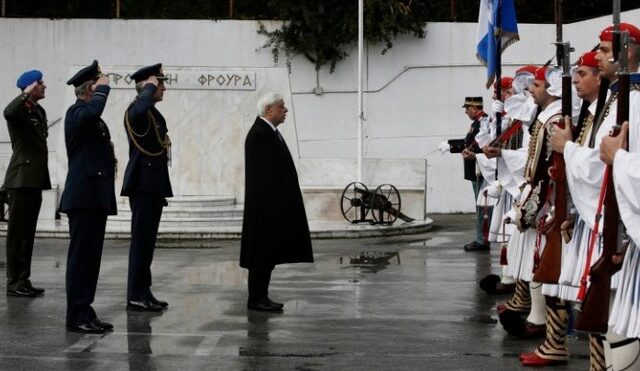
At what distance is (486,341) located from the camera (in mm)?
9305

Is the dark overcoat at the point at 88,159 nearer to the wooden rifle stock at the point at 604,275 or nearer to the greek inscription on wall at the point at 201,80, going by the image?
the wooden rifle stock at the point at 604,275

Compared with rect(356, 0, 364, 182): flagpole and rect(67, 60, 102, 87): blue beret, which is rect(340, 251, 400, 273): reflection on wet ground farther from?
rect(67, 60, 102, 87): blue beret

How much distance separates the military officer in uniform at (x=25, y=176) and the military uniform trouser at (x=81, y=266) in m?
2.21

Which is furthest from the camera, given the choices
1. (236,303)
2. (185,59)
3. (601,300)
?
(185,59)

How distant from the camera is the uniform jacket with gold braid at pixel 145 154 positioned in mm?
10766

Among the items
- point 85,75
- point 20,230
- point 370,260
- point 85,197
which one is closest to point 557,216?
point 85,197

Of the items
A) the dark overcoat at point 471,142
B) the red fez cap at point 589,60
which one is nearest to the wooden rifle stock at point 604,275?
the red fez cap at point 589,60

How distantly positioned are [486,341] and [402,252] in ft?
22.1

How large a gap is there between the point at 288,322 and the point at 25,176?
10.5 feet

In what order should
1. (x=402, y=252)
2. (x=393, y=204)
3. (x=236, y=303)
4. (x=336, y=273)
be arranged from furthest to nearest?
(x=393, y=204) < (x=402, y=252) < (x=336, y=273) < (x=236, y=303)

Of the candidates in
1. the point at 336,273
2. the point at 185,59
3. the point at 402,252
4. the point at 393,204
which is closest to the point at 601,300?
the point at 336,273

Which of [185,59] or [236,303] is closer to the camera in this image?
[236,303]

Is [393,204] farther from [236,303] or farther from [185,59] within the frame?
[236,303]

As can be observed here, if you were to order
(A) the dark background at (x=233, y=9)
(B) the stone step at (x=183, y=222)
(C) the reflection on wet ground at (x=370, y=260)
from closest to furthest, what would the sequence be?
(C) the reflection on wet ground at (x=370, y=260) → (B) the stone step at (x=183, y=222) → (A) the dark background at (x=233, y=9)
